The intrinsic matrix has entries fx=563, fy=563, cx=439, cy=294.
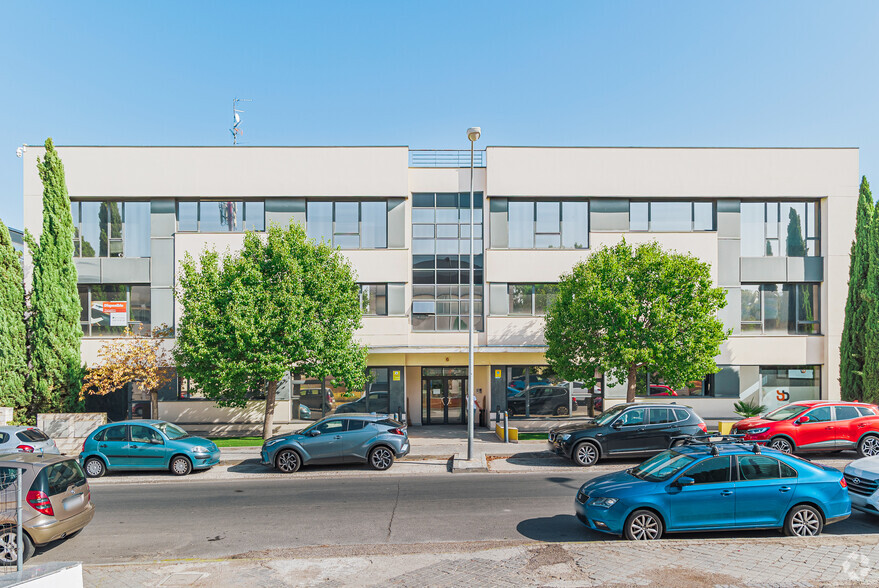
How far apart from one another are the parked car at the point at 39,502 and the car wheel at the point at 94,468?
21.8 ft

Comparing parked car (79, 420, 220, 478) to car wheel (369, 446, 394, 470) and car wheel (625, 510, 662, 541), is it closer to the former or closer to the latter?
car wheel (369, 446, 394, 470)

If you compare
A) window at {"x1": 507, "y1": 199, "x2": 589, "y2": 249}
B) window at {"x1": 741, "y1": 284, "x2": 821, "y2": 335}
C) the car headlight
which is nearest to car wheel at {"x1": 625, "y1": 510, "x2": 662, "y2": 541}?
the car headlight

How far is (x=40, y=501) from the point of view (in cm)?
873

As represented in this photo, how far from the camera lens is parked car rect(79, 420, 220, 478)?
15.4m

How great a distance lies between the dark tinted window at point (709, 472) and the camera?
29.5 ft

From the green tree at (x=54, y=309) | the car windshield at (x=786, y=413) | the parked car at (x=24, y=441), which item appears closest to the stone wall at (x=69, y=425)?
the green tree at (x=54, y=309)

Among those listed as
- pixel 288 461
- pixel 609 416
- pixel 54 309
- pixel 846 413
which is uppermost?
pixel 54 309

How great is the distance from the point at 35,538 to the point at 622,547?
8864 mm

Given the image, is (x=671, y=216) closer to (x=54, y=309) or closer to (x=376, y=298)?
(x=376, y=298)

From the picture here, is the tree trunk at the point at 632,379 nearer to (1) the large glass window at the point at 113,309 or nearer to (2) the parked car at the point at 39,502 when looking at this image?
(2) the parked car at the point at 39,502

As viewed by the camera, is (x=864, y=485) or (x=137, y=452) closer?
(x=864, y=485)

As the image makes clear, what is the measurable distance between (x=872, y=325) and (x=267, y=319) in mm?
22984

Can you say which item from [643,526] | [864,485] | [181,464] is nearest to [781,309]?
[864,485]

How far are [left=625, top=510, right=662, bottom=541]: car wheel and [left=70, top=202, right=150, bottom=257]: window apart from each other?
73.0 feet
